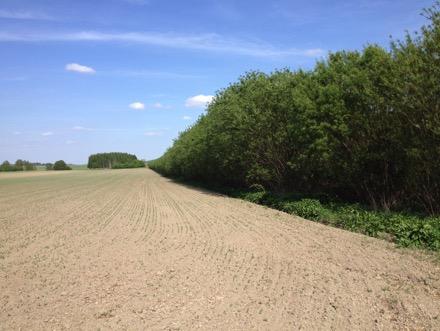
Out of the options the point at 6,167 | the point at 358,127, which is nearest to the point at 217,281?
the point at 358,127

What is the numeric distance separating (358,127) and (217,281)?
10.9 meters

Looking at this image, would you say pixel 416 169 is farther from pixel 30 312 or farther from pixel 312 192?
pixel 30 312

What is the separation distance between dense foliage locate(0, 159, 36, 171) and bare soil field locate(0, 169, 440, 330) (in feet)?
475

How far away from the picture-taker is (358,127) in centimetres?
1750

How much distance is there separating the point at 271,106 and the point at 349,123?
851 centimetres

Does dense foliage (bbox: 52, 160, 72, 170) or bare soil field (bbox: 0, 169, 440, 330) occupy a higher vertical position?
dense foliage (bbox: 52, 160, 72, 170)

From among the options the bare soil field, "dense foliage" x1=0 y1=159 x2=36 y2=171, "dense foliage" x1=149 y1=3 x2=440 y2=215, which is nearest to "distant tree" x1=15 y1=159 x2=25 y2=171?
"dense foliage" x1=0 y1=159 x2=36 y2=171

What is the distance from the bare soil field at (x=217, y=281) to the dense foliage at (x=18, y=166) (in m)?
145

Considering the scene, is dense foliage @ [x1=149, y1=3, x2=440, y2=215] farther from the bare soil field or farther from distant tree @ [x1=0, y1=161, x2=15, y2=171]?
distant tree @ [x1=0, y1=161, x2=15, y2=171]

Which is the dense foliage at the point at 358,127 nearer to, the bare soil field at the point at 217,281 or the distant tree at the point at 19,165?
the bare soil field at the point at 217,281

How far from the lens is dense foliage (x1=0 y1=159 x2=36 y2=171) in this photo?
147750 millimetres

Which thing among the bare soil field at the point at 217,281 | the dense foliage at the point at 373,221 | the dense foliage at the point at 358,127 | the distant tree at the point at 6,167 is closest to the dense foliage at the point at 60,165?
the distant tree at the point at 6,167

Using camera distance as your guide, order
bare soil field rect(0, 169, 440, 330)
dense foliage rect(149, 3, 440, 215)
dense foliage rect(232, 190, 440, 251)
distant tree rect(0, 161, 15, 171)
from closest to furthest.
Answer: bare soil field rect(0, 169, 440, 330)
dense foliage rect(232, 190, 440, 251)
dense foliage rect(149, 3, 440, 215)
distant tree rect(0, 161, 15, 171)

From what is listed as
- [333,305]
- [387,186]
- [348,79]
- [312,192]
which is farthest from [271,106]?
[333,305]
